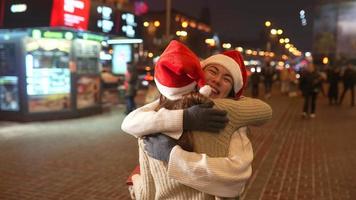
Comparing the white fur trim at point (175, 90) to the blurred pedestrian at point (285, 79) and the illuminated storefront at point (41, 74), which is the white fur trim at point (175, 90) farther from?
the blurred pedestrian at point (285, 79)

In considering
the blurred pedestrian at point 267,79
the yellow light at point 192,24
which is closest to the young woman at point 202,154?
the blurred pedestrian at point 267,79

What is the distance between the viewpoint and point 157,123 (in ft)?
6.66

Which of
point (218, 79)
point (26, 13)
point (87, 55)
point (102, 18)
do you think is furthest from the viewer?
point (87, 55)

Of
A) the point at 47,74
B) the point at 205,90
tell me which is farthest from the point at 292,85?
the point at 205,90

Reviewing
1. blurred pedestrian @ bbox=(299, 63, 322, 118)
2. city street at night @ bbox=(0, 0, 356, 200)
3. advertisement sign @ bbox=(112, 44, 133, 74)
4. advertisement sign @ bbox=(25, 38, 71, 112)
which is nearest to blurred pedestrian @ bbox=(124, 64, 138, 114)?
city street at night @ bbox=(0, 0, 356, 200)

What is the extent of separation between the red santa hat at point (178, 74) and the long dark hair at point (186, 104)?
Result: 0.07 ft

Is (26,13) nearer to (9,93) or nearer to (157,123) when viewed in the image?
(9,93)

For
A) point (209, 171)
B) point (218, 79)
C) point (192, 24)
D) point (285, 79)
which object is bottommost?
point (285, 79)

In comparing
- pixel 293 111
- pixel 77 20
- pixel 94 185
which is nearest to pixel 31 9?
pixel 77 20

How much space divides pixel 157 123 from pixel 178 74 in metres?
0.24

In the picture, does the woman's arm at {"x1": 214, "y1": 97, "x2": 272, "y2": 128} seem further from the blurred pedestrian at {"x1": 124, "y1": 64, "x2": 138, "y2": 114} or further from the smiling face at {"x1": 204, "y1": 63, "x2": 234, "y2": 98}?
the blurred pedestrian at {"x1": 124, "y1": 64, "x2": 138, "y2": 114}

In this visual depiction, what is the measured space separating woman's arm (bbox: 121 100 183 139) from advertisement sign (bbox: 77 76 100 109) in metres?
11.5

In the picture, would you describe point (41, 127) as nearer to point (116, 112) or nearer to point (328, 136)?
point (116, 112)

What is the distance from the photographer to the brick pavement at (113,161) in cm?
607
